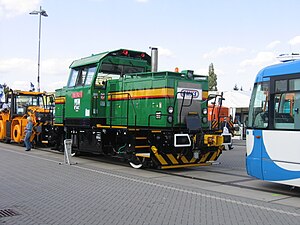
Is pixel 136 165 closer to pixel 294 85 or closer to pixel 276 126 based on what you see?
pixel 276 126

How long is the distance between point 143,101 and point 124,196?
450 cm

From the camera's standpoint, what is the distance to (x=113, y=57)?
44.6 ft

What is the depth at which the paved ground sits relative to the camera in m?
6.32

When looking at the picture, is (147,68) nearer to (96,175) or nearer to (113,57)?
(113,57)

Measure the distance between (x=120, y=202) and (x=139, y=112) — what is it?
16.3ft

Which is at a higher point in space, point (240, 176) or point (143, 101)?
point (143, 101)

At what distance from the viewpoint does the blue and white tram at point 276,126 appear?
26.1 ft

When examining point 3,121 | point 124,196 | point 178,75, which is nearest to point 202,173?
point 178,75

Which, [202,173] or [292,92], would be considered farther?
[202,173]

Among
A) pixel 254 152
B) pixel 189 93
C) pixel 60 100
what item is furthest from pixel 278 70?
pixel 60 100

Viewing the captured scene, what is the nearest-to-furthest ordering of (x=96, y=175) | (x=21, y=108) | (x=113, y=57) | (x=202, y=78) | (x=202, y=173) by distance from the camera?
(x=96, y=175)
(x=202, y=173)
(x=202, y=78)
(x=113, y=57)
(x=21, y=108)

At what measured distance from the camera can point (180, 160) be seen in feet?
38.4

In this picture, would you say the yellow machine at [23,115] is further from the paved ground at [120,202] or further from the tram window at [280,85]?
the tram window at [280,85]

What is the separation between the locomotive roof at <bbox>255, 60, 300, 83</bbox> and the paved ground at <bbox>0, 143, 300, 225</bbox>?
115 inches
